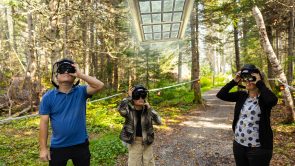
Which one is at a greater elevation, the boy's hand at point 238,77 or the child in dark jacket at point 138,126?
the boy's hand at point 238,77

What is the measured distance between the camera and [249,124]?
12.1ft

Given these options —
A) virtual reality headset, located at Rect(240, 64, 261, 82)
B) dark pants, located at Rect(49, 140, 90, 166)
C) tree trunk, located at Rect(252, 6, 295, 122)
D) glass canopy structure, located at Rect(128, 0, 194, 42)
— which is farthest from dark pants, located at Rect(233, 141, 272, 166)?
tree trunk, located at Rect(252, 6, 295, 122)

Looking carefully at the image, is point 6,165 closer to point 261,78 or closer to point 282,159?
point 261,78

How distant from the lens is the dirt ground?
23.8 ft

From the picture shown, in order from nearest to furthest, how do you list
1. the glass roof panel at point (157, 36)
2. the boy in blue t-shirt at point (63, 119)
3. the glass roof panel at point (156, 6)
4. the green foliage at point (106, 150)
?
the boy in blue t-shirt at point (63, 119)
the glass roof panel at point (156, 6)
the green foliage at point (106, 150)
the glass roof panel at point (157, 36)

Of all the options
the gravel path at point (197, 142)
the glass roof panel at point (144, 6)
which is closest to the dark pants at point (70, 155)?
the gravel path at point (197, 142)

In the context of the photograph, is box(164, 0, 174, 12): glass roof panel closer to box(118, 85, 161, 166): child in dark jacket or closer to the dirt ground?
box(118, 85, 161, 166): child in dark jacket

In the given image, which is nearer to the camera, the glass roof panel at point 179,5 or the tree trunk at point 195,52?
the glass roof panel at point 179,5

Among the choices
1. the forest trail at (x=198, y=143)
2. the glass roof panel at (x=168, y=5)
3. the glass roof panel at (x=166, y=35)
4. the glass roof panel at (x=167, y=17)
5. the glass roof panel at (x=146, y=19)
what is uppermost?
the glass roof panel at (x=168, y=5)

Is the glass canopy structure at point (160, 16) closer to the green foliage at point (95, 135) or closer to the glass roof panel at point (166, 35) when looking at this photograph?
the glass roof panel at point (166, 35)

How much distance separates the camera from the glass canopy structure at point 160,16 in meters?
6.44

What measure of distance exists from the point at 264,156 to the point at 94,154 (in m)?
4.77

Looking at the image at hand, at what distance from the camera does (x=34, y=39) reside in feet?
44.8

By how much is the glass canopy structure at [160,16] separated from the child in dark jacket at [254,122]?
3.23m
